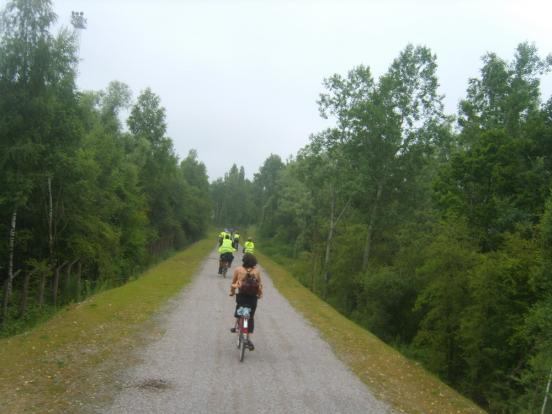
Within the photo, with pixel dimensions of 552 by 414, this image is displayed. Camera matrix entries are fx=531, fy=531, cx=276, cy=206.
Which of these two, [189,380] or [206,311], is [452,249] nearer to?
[206,311]

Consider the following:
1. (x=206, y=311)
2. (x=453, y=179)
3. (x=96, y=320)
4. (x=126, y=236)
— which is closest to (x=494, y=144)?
(x=453, y=179)

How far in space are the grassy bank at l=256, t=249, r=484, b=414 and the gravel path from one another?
0.33 meters

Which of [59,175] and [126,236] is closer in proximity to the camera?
[59,175]

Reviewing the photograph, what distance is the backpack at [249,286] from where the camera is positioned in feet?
32.2

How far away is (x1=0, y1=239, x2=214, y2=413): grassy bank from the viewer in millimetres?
7047

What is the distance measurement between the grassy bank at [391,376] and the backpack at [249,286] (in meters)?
2.37

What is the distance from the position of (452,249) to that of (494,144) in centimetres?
648

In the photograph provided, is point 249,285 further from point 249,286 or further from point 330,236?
point 330,236

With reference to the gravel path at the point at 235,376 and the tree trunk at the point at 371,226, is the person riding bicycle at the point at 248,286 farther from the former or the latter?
the tree trunk at the point at 371,226

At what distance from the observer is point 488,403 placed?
17.5 meters

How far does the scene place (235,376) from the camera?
8.61 meters

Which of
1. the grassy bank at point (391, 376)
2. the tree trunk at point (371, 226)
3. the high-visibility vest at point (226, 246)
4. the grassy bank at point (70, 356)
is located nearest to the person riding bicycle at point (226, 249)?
the high-visibility vest at point (226, 246)

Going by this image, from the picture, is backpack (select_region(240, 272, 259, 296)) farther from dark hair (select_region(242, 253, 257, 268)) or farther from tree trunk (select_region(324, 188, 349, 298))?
tree trunk (select_region(324, 188, 349, 298))

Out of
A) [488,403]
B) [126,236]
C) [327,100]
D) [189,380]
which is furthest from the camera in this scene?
[126,236]
